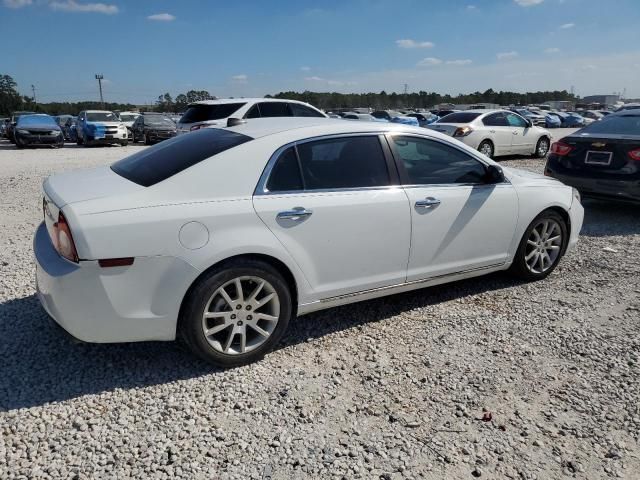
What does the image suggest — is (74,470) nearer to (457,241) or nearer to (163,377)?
(163,377)

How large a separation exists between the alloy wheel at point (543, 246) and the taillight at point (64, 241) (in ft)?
12.3

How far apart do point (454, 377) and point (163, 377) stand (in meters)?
1.85

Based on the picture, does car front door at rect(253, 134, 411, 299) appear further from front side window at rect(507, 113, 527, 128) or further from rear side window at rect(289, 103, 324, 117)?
front side window at rect(507, 113, 527, 128)

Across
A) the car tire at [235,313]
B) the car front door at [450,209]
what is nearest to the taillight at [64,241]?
the car tire at [235,313]

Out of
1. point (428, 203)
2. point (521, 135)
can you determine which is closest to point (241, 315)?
point (428, 203)

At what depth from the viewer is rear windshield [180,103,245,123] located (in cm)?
1214

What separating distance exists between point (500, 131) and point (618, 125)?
6.43m

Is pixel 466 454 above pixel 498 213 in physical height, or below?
below

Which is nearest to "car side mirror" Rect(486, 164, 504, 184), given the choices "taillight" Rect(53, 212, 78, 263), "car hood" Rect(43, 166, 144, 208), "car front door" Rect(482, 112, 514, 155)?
"car hood" Rect(43, 166, 144, 208)

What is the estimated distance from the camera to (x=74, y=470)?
7.84 ft

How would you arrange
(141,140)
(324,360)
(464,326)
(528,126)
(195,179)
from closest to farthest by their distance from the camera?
1. (195,179)
2. (324,360)
3. (464,326)
4. (528,126)
5. (141,140)

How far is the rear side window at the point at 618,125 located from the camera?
7.10 m

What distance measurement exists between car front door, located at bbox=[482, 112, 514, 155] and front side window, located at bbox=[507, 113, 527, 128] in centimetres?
14

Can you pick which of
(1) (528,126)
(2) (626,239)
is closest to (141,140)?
(1) (528,126)
